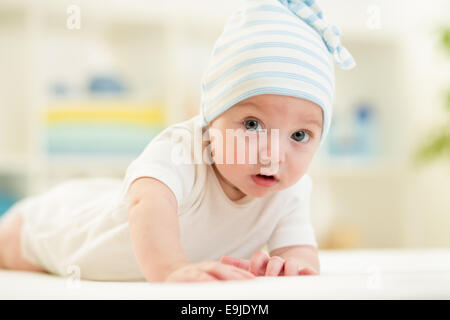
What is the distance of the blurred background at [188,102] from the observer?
5.63 feet

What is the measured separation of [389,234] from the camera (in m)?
2.16

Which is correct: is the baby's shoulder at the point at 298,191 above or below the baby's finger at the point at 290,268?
above

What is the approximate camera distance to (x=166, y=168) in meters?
0.60

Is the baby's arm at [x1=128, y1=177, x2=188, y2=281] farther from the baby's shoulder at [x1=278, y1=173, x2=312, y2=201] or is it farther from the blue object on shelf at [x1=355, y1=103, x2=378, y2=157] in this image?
the blue object on shelf at [x1=355, y1=103, x2=378, y2=157]

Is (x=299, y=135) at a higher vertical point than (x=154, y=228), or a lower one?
higher

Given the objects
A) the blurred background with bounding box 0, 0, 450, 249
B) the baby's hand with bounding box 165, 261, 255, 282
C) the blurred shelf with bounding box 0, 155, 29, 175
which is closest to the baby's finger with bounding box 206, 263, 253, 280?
the baby's hand with bounding box 165, 261, 255, 282

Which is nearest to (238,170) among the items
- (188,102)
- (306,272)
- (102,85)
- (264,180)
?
(264,180)

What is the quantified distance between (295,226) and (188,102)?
1.05 m

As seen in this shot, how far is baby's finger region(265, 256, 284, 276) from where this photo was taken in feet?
1.90

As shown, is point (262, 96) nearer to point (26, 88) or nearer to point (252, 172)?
point (252, 172)

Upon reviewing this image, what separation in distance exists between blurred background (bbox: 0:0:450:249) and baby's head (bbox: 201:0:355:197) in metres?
0.94

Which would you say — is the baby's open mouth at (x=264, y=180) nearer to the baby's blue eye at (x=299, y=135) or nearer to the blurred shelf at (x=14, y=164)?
the baby's blue eye at (x=299, y=135)

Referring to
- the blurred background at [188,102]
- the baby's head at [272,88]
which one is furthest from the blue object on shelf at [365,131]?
the baby's head at [272,88]

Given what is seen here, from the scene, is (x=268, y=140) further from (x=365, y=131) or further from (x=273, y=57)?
(x=365, y=131)
